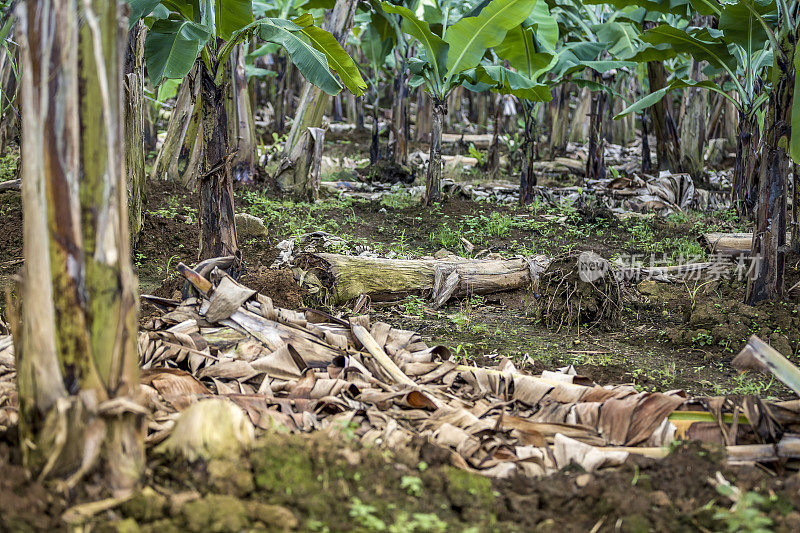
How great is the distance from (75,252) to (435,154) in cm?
658

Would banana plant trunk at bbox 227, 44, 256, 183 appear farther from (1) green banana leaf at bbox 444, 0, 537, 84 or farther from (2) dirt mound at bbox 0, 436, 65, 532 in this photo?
(2) dirt mound at bbox 0, 436, 65, 532

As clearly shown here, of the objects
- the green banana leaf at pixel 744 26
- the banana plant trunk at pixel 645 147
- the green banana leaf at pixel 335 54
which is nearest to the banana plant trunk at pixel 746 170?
the green banana leaf at pixel 744 26

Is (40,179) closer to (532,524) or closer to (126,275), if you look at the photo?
(126,275)

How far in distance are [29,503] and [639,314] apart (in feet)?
14.0

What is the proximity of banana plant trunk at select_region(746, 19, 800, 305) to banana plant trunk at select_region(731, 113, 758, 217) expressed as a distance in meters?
1.98

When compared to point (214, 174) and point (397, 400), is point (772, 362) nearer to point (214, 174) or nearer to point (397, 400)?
point (397, 400)

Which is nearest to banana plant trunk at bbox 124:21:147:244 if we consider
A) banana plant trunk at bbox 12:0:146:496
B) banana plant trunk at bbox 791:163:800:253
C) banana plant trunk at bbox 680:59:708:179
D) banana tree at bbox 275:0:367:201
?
banana tree at bbox 275:0:367:201

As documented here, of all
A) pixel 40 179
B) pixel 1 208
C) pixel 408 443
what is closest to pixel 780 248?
pixel 408 443

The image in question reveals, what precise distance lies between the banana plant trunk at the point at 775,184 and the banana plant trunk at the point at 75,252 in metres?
4.33

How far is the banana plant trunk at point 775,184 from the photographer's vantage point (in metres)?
4.46

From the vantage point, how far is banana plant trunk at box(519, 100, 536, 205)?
835cm

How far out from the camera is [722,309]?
463 cm
